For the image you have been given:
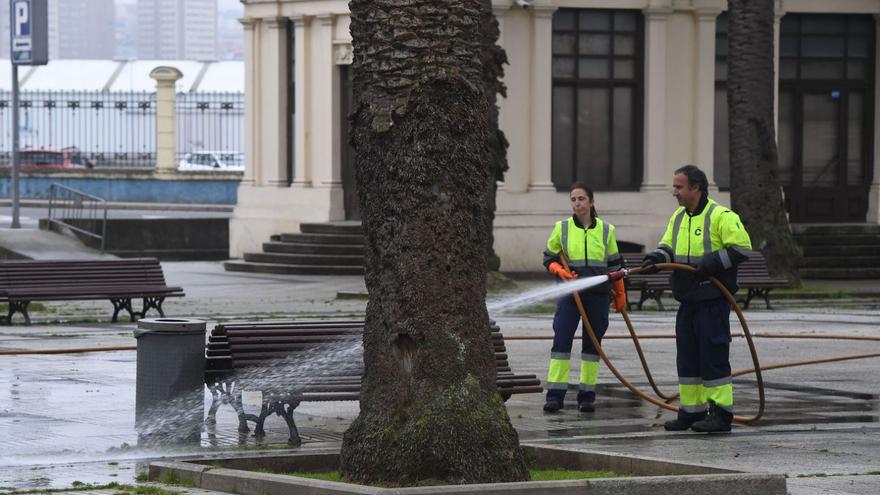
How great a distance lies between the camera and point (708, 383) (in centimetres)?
1230

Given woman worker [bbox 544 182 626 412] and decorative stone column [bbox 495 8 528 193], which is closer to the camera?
woman worker [bbox 544 182 626 412]

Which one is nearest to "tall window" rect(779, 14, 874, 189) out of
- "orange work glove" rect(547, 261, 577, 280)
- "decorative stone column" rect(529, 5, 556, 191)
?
"decorative stone column" rect(529, 5, 556, 191)

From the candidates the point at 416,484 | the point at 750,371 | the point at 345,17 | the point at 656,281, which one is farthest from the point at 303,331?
the point at 345,17

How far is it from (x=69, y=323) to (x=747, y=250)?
11.5 meters

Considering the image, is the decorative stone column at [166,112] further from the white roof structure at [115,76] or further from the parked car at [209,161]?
the white roof structure at [115,76]

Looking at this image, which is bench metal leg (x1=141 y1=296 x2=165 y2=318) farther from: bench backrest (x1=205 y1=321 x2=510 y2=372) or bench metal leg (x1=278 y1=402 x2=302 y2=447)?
bench metal leg (x1=278 y1=402 x2=302 y2=447)

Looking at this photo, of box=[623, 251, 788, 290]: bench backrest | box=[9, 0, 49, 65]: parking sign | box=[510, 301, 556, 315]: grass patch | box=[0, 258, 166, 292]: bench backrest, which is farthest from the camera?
box=[9, 0, 49, 65]: parking sign

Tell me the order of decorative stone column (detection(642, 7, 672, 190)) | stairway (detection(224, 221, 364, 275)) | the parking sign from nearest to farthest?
the parking sign < stairway (detection(224, 221, 364, 275)) < decorative stone column (detection(642, 7, 672, 190))

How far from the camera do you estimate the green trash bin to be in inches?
468

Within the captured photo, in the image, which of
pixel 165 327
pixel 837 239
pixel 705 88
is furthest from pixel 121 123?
pixel 165 327

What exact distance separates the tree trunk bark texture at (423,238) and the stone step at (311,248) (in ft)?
67.0

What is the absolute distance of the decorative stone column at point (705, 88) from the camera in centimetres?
3123

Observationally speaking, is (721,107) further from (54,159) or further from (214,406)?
(54,159)

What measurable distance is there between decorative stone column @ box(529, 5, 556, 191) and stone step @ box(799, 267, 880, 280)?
4665 millimetres
